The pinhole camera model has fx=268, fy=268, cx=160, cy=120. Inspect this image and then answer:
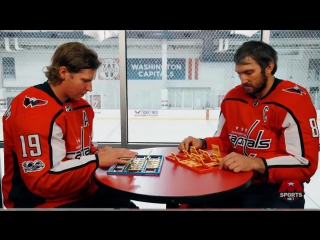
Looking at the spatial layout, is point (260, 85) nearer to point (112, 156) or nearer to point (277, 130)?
point (277, 130)

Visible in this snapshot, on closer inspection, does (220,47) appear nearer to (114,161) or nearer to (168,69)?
(168,69)

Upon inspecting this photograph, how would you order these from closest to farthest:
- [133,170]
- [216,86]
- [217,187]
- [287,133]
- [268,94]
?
[217,187], [133,170], [287,133], [268,94], [216,86]

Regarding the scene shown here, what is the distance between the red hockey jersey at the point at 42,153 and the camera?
3.83ft

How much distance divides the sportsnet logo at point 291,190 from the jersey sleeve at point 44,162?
3.33 ft

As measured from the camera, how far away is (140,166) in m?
1.36

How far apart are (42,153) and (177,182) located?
1.98ft

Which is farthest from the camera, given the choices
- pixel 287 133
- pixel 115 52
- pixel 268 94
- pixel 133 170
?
pixel 115 52

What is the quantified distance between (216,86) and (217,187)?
7.39 feet

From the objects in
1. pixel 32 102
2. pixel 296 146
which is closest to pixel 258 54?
pixel 296 146

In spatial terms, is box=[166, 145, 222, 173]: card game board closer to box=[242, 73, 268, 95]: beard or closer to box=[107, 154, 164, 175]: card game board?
box=[107, 154, 164, 175]: card game board

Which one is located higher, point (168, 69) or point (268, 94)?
point (168, 69)

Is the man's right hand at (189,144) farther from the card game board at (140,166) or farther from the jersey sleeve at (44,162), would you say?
the jersey sleeve at (44,162)
